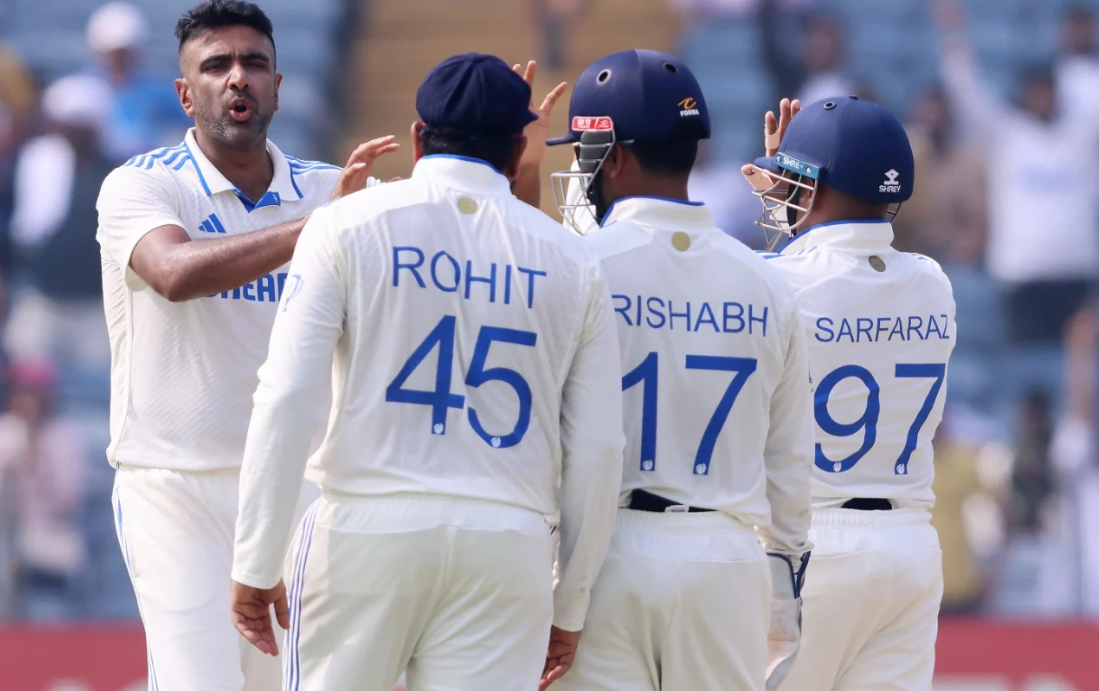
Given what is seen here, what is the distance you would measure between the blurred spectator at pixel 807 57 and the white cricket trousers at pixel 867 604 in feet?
21.8

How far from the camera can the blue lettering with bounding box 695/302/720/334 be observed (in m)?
3.44

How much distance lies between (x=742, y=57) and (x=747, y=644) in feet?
24.9

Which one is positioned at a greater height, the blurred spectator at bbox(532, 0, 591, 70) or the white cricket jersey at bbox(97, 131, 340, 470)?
the blurred spectator at bbox(532, 0, 591, 70)

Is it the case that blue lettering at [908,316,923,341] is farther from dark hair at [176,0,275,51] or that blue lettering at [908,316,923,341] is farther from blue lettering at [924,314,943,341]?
dark hair at [176,0,275,51]

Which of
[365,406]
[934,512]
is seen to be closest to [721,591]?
[365,406]

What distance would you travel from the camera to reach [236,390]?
4.00 m

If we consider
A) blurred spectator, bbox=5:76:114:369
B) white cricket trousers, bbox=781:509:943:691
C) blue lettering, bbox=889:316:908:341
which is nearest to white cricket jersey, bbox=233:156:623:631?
white cricket trousers, bbox=781:509:943:691

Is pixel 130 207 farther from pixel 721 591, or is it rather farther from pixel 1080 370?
pixel 1080 370

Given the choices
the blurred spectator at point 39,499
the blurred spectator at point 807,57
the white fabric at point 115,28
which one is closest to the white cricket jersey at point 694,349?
the blurred spectator at point 39,499

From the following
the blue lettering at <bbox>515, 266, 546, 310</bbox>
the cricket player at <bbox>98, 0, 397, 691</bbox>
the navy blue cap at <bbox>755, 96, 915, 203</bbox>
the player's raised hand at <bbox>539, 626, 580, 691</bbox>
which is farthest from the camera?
the navy blue cap at <bbox>755, 96, 915, 203</bbox>

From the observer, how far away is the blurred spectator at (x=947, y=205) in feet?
33.2

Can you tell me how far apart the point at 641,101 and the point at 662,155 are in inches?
5.2

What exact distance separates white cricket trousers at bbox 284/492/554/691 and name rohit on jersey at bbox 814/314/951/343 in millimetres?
1077

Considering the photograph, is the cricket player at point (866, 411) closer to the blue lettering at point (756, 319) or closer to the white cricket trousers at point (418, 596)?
the blue lettering at point (756, 319)
